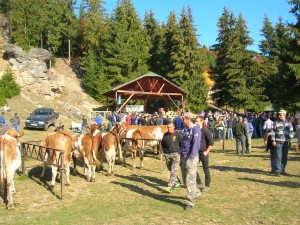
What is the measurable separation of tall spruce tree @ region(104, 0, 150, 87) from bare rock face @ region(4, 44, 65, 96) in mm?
8063

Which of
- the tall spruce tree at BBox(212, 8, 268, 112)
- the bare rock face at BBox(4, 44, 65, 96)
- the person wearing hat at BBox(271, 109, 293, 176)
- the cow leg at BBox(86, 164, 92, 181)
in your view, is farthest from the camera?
the tall spruce tree at BBox(212, 8, 268, 112)

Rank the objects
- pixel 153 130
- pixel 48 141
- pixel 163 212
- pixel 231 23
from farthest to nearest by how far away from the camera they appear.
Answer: pixel 231 23 → pixel 153 130 → pixel 48 141 → pixel 163 212

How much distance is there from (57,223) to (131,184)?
363 cm

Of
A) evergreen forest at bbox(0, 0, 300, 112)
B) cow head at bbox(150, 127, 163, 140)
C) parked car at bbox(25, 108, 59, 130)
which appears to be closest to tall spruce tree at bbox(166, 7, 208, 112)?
evergreen forest at bbox(0, 0, 300, 112)

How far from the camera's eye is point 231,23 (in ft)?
163

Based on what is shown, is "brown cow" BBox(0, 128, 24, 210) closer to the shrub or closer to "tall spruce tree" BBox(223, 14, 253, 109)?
the shrub

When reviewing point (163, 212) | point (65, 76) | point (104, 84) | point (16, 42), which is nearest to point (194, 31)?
point (104, 84)

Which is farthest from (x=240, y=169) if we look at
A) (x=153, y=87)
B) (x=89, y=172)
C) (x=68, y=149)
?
(x=153, y=87)

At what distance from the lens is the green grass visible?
6.84 meters

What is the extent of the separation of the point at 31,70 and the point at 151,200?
38.7 metres

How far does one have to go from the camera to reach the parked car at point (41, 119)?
26.6 m

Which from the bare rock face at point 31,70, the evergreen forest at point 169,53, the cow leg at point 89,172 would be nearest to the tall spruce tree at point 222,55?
the evergreen forest at point 169,53

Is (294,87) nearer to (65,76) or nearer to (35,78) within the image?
(35,78)

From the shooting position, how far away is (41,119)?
88.0 feet
